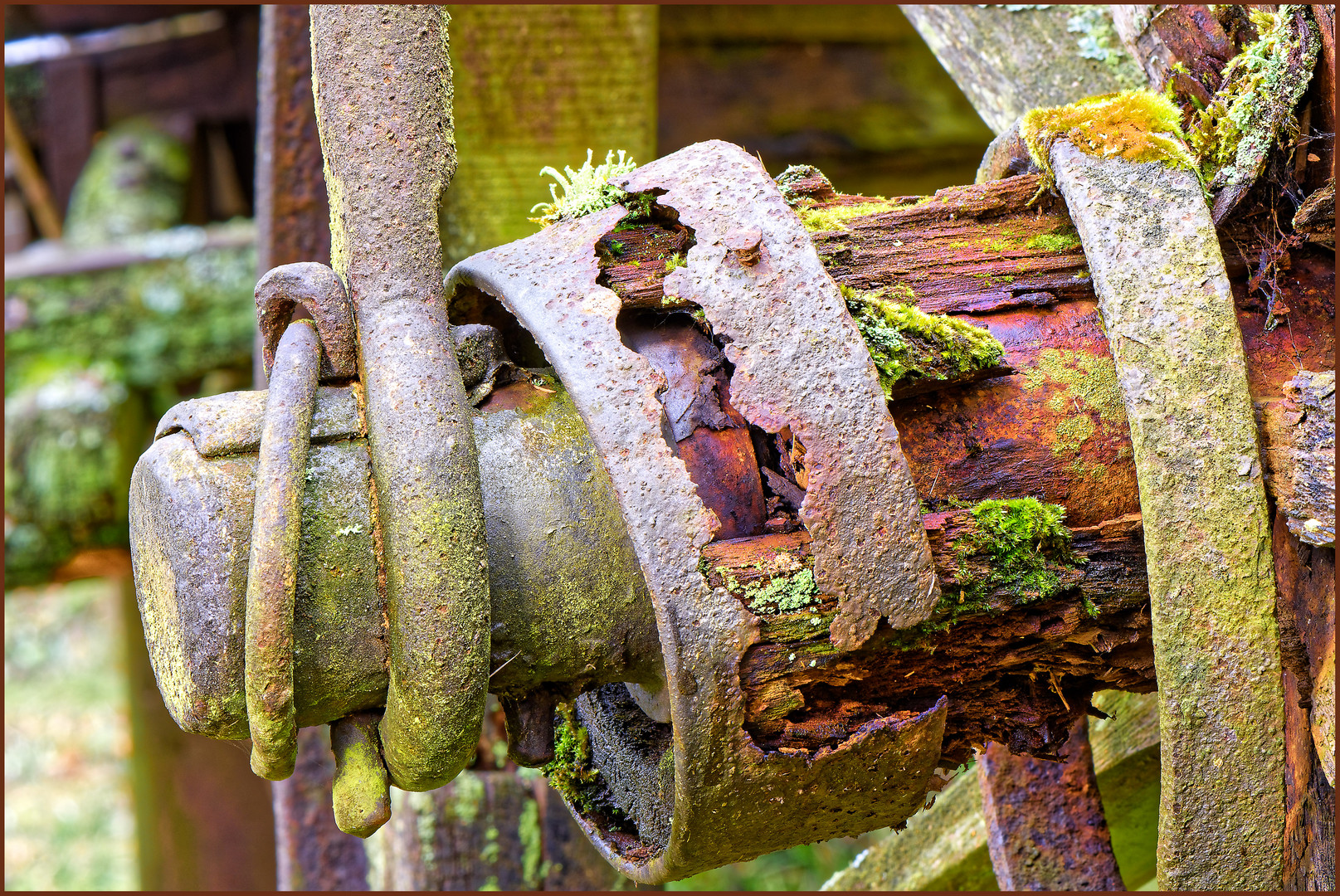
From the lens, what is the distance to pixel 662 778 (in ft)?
3.48

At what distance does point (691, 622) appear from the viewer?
2.92 ft

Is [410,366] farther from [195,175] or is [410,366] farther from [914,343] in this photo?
[195,175]

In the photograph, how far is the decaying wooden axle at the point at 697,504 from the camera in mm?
922

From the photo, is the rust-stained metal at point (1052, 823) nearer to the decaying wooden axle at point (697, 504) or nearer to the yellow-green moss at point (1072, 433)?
the decaying wooden axle at point (697, 504)

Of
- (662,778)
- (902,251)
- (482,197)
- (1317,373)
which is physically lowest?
(662,778)

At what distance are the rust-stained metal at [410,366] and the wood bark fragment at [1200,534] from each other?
595mm

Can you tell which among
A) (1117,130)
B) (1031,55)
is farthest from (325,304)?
(1031,55)

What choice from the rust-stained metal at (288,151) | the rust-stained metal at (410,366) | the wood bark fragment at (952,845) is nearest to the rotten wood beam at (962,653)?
the rust-stained metal at (410,366)

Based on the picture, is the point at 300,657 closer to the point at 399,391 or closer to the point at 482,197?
the point at 399,391

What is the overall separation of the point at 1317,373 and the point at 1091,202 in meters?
0.25

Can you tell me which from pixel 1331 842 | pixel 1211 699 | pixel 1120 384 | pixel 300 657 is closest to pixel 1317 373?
pixel 1120 384

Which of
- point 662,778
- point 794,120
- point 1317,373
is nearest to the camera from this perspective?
point 1317,373

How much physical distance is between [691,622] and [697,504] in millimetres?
99

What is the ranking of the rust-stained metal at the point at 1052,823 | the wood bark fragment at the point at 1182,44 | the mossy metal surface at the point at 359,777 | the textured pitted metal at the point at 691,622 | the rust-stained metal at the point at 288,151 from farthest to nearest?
the rust-stained metal at the point at 288,151, the rust-stained metal at the point at 1052,823, the wood bark fragment at the point at 1182,44, the mossy metal surface at the point at 359,777, the textured pitted metal at the point at 691,622
